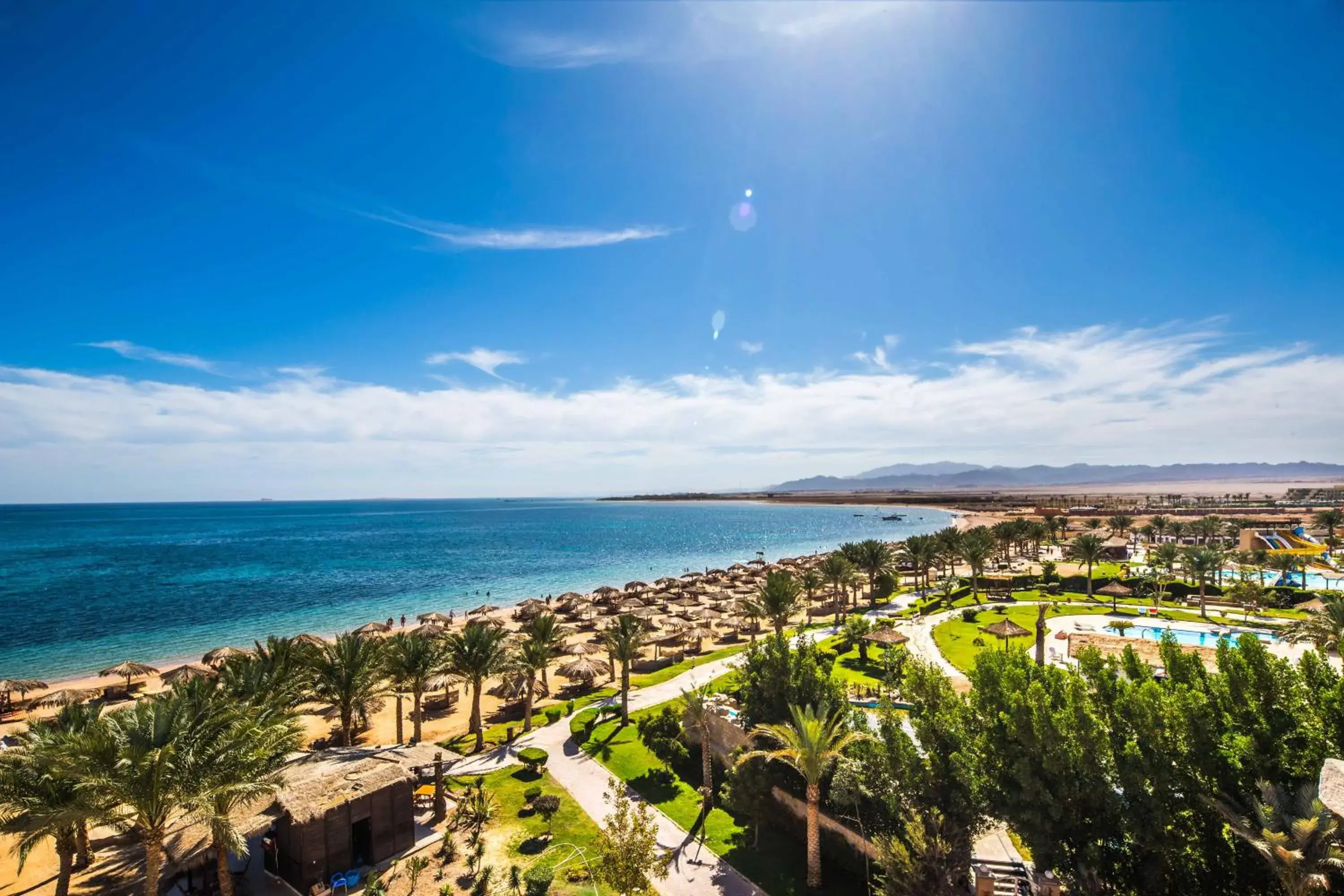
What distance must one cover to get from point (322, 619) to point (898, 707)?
5424 cm

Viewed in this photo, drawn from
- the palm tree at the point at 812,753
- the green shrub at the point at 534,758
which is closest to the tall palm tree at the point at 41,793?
the green shrub at the point at 534,758

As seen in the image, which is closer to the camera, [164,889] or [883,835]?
[883,835]

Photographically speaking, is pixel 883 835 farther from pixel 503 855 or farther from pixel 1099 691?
pixel 503 855

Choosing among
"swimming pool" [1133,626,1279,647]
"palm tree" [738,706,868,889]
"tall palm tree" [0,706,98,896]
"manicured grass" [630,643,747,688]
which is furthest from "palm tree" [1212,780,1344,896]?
"swimming pool" [1133,626,1279,647]

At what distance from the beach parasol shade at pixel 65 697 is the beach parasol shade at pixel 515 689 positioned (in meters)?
21.3

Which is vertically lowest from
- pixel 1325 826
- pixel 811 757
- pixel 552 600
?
pixel 552 600

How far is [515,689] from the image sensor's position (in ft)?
104

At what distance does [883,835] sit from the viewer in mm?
16109

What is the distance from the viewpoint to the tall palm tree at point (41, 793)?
44.8 ft

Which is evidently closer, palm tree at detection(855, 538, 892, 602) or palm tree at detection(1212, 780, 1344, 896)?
palm tree at detection(1212, 780, 1344, 896)

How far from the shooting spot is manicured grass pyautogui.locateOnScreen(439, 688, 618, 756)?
27984 millimetres

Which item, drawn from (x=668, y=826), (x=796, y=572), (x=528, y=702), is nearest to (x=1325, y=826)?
(x=668, y=826)

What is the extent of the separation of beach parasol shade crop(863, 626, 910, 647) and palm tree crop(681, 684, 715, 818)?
16.5 metres

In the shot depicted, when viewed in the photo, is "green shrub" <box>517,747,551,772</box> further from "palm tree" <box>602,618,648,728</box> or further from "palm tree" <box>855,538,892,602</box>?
"palm tree" <box>855,538,892,602</box>
